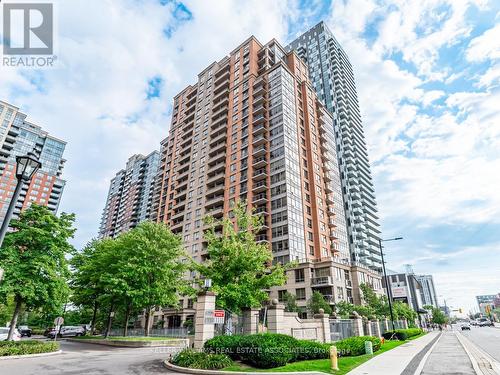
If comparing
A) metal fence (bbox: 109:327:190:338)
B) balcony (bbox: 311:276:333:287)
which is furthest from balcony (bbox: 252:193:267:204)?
metal fence (bbox: 109:327:190:338)

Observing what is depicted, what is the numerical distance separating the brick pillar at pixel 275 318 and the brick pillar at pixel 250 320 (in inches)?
43.5

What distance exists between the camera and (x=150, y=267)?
30609mm

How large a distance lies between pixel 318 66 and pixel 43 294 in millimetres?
113433

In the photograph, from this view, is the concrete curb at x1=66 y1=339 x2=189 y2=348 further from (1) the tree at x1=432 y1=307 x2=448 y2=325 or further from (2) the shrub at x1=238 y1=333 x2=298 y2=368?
(1) the tree at x1=432 y1=307 x2=448 y2=325

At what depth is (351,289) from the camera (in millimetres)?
57781

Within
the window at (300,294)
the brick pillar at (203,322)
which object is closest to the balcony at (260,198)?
the window at (300,294)

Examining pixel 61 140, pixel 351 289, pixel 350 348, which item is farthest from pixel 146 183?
pixel 350 348

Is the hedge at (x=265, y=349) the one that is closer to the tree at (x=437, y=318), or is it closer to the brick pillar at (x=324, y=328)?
the brick pillar at (x=324, y=328)

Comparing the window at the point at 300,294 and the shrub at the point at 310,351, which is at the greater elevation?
the window at the point at 300,294

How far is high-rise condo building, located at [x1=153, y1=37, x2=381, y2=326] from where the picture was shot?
56750mm

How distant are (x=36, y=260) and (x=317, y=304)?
37.6 metres

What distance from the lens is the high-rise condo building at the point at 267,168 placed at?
2234 inches

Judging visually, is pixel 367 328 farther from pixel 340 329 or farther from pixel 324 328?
pixel 324 328

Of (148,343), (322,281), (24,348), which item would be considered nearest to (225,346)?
(24,348)
